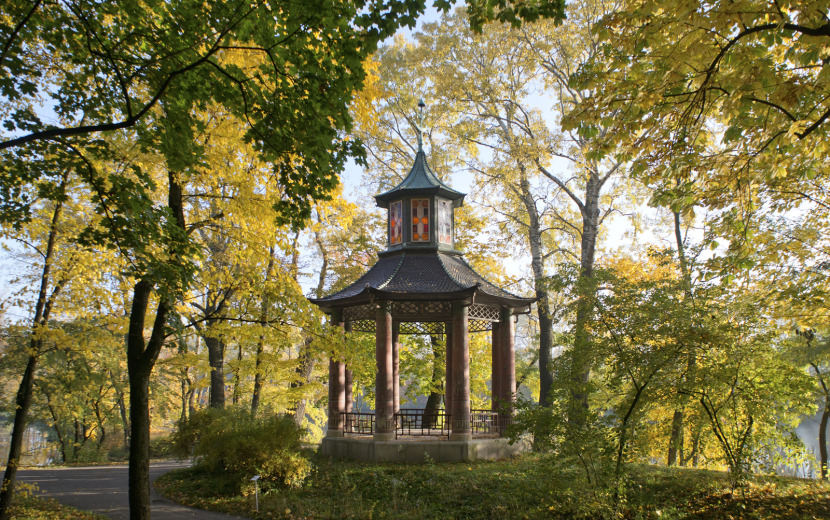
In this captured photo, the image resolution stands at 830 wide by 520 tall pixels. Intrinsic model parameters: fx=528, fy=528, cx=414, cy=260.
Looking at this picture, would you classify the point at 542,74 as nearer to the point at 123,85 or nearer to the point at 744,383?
the point at 744,383

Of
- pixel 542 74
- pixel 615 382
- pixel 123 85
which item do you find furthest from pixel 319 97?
pixel 542 74

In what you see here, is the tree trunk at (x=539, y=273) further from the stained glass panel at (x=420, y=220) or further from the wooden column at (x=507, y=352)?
the stained glass panel at (x=420, y=220)

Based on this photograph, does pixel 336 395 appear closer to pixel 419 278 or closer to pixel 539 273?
pixel 419 278

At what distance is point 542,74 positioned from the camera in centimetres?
1841

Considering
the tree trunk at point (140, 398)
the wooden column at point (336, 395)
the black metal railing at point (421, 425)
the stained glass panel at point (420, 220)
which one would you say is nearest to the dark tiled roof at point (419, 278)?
the stained glass panel at point (420, 220)

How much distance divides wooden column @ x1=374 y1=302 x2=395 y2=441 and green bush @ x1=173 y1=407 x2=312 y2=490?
2.25m

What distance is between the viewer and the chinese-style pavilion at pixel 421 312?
12.8 m

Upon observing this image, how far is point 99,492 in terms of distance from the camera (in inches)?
473

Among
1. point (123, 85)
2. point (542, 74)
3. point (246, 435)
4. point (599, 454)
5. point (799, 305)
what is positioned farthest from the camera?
point (542, 74)

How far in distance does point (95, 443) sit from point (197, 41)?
28.3 m

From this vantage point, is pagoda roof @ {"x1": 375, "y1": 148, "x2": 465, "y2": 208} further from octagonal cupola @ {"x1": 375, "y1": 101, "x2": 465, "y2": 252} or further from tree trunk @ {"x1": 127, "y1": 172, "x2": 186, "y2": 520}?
tree trunk @ {"x1": 127, "y1": 172, "x2": 186, "y2": 520}

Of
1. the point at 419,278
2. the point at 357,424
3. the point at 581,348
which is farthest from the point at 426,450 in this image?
the point at 581,348

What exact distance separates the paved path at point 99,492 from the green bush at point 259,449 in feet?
3.46

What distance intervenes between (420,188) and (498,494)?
27.7ft
